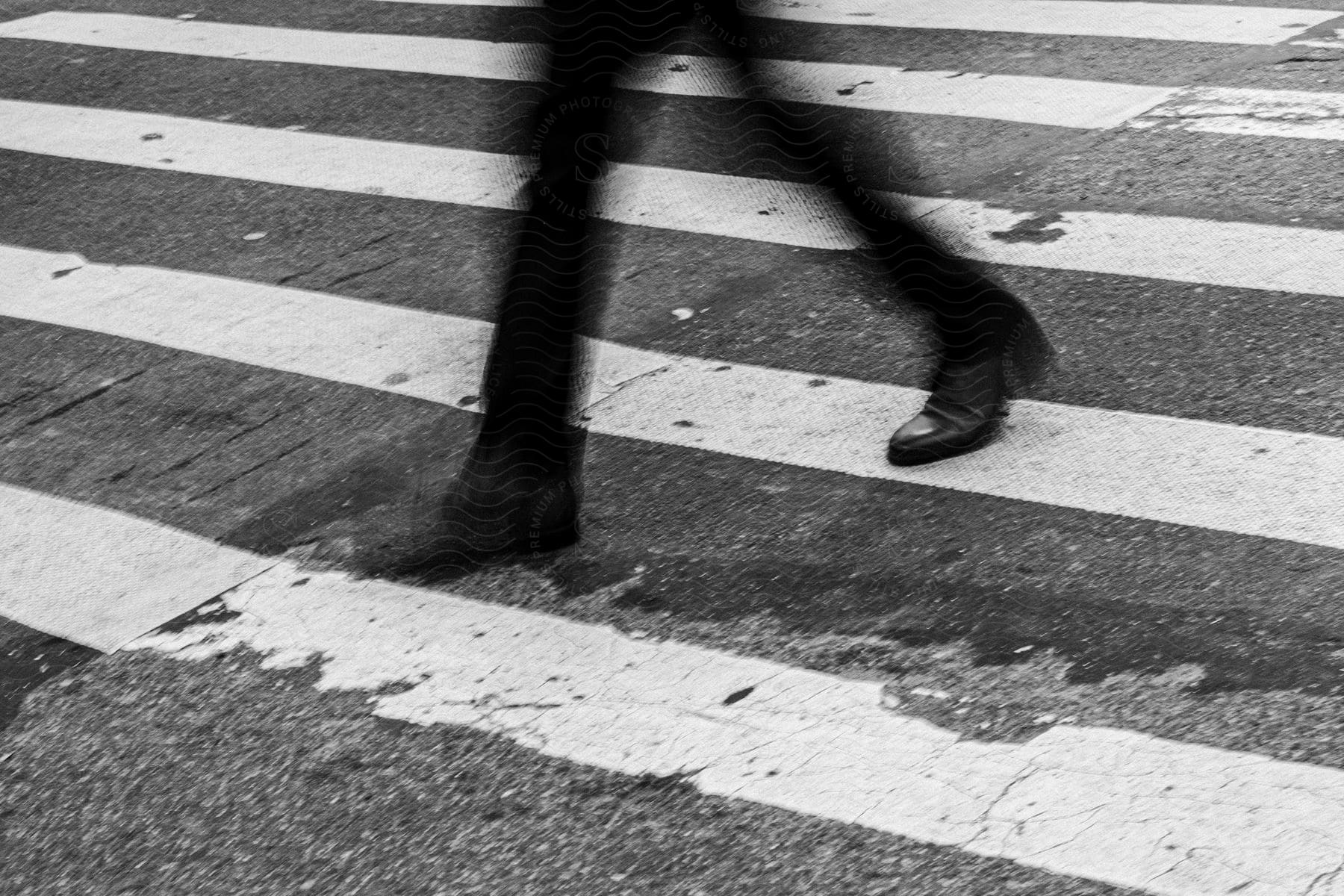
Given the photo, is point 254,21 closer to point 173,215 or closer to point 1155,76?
point 173,215

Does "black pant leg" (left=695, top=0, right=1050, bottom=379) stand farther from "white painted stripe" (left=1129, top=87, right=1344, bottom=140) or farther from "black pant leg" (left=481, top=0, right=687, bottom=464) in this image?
"white painted stripe" (left=1129, top=87, right=1344, bottom=140)

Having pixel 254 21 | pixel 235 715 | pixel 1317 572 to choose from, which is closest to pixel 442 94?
pixel 254 21

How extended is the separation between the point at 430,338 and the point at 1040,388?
5.30 ft

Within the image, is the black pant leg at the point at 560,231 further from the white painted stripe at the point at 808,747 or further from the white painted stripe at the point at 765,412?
the white painted stripe at the point at 765,412

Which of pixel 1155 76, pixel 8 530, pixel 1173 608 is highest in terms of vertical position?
pixel 1155 76

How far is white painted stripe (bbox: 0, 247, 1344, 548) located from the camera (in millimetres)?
3291

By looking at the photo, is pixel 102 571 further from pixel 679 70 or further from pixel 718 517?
pixel 679 70

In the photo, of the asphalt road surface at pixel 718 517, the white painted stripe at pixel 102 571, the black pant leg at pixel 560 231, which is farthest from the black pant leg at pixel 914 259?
the white painted stripe at pixel 102 571

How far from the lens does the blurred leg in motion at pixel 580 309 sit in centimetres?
313

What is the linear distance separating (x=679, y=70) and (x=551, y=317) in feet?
10.6

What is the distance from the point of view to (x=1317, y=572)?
116 inches

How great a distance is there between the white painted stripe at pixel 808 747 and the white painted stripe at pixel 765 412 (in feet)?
2.49

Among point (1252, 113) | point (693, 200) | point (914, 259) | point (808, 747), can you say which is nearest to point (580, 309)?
point (914, 259)

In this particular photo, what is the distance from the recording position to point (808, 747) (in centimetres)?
267
